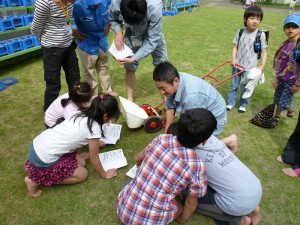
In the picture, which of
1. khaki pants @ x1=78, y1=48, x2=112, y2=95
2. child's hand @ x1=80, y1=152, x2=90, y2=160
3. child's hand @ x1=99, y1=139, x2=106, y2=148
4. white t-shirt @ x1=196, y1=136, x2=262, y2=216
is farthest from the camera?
khaki pants @ x1=78, y1=48, x2=112, y2=95

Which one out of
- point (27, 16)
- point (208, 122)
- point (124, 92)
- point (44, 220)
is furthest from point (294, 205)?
point (27, 16)

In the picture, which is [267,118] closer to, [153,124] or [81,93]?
[153,124]

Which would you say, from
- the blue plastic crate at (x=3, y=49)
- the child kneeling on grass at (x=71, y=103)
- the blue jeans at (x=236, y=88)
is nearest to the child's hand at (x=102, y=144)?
the child kneeling on grass at (x=71, y=103)

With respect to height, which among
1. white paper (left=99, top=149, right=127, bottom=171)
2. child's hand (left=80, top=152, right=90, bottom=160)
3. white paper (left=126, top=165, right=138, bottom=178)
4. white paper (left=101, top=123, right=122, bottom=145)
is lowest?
A: white paper (left=126, top=165, right=138, bottom=178)

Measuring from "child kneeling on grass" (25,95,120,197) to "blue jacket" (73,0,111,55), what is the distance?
4.60 ft

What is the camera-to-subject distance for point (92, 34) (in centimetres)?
336

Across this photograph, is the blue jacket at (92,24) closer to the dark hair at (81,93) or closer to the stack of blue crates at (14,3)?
the dark hair at (81,93)

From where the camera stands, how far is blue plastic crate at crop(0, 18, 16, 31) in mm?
4594

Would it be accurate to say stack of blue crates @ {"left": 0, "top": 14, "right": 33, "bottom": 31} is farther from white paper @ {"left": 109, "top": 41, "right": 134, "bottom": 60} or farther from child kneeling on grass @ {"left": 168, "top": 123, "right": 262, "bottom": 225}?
child kneeling on grass @ {"left": 168, "top": 123, "right": 262, "bottom": 225}

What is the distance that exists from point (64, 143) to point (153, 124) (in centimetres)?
121

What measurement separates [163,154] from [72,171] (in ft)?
3.45

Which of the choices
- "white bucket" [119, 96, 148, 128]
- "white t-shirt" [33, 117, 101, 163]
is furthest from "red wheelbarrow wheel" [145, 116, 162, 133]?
"white t-shirt" [33, 117, 101, 163]

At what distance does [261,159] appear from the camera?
285cm

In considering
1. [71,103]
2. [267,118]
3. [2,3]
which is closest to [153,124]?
[71,103]
